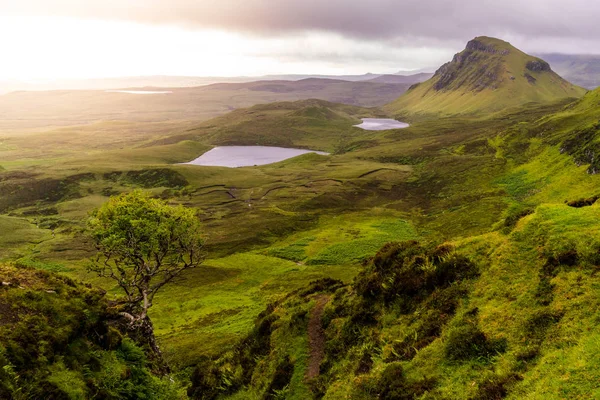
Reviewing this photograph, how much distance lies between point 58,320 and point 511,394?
26.9 meters

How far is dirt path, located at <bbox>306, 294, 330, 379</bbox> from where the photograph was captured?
28.5 meters

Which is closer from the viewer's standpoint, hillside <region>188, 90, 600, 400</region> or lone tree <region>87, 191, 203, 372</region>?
hillside <region>188, 90, 600, 400</region>

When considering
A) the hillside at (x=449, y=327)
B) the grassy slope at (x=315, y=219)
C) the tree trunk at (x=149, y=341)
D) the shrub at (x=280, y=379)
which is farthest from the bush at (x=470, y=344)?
the tree trunk at (x=149, y=341)

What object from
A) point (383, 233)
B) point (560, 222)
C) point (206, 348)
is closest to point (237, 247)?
point (383, 233)

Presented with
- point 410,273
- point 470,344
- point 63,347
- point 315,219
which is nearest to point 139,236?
point 63,347

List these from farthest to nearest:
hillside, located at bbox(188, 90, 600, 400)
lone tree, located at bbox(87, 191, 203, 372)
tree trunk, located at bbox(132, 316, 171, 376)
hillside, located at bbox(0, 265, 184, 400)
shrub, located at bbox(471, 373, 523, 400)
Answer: lone tree, located at bbox(87, 191, 203, 372), tree trunk, located at bbox(132, 316, 171, 376), hillside, located at bbox(0, 265, 184, 400), hillside, located at bbox(188, 90, 600, 400), shrub, located at bbox(471, 373, 523, 400)

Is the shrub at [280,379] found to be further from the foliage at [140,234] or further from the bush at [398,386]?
the foliage at [140,234]

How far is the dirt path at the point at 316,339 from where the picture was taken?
93.6ft

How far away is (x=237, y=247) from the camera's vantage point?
4161 inches

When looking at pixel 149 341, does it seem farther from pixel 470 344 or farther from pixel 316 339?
pixel 470 344

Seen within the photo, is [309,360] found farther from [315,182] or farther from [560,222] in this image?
[315,182]

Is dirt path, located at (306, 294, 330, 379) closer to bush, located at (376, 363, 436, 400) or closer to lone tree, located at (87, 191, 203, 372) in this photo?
bush, located at (376, 363, 436, 400)

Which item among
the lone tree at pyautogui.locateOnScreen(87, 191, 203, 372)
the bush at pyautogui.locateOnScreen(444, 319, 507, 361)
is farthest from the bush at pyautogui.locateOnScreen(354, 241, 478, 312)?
the lone tree at pyautogui.locateOnScreen(87, 191, 203, 372)

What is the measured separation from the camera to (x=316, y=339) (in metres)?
31.8
